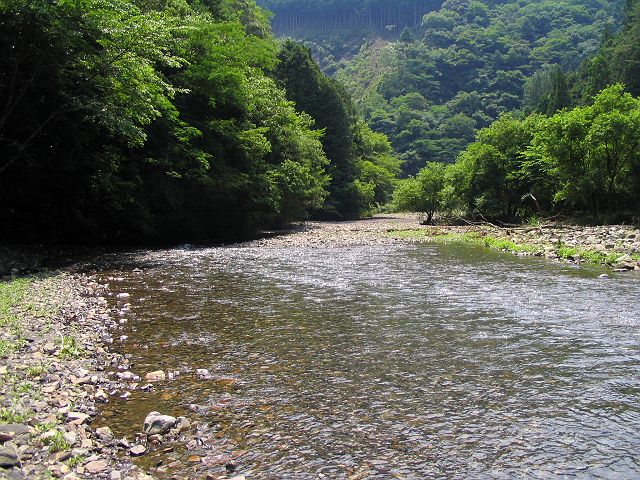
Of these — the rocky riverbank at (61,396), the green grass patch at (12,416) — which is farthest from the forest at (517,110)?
the green grass patch at (12,416)

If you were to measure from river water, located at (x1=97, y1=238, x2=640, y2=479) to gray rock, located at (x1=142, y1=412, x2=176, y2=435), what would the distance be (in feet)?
→ 0.82

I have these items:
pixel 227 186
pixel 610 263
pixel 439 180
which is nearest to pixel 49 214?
pixel 227 186

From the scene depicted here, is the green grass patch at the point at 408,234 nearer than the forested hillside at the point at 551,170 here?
No

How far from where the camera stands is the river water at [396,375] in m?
4.77

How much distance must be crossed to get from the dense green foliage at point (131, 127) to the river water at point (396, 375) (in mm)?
7797

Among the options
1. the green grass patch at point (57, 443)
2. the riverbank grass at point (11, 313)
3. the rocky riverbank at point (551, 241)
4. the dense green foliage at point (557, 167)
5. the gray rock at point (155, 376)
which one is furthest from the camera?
the dense green foliage at point (557, 167)

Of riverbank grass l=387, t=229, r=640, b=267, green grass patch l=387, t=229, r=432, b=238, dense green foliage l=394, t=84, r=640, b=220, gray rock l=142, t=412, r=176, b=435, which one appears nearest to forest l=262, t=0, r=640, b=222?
dense green foliage l=394, t=84, r=640, b=220

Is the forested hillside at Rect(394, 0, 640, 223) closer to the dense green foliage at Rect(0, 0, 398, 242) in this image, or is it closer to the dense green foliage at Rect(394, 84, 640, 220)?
the dense green foliage at Rect(394, 84, 640, 220)

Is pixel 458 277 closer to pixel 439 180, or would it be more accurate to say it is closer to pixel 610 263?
pixel 610 263

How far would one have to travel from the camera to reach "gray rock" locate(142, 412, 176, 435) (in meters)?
5.05

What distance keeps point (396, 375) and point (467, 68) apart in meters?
160

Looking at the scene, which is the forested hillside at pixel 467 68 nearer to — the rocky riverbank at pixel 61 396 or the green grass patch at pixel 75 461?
the rocky riverbank at pixel 61 396

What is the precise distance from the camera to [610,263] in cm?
1723

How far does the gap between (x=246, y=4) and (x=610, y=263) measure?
49.6 m
